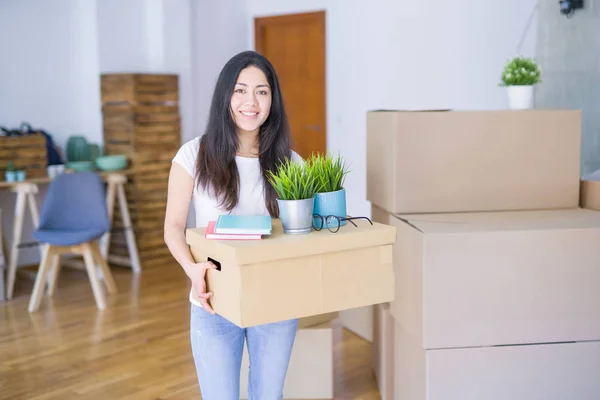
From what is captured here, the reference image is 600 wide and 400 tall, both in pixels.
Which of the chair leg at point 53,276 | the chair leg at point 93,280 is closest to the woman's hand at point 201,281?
the chair leg at point 93,280

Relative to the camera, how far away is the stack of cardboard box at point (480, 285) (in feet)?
7.38

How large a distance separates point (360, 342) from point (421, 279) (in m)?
1.50

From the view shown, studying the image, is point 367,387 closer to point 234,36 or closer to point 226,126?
point 226,126

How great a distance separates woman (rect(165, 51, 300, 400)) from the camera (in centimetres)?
183

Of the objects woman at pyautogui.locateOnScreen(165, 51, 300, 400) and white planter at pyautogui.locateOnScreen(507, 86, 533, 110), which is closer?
woman at pyautogui.locateOnScreen(165, 51, 300, 400)

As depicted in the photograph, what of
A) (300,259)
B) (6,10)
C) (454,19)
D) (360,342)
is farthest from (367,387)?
(6,10)

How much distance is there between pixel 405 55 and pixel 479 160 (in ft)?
9.19

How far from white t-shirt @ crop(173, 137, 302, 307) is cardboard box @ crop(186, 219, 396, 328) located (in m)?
0.11

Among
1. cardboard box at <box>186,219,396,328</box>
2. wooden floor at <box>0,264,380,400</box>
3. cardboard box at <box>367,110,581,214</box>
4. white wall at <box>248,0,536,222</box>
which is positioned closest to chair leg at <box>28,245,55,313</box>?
wooden floor at <box>0,264,380,400</box>

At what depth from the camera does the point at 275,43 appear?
6.37 meters

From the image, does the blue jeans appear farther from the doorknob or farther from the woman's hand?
the doorknob

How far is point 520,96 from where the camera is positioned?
9.19 feet

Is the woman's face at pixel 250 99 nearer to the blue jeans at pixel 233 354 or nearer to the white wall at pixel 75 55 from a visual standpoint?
the blue jeans at pixel 233 354

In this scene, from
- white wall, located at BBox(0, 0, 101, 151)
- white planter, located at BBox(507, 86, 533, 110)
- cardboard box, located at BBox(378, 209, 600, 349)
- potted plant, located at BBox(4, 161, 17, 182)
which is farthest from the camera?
white wall, located at BBox(0, 0, 101, 151)
